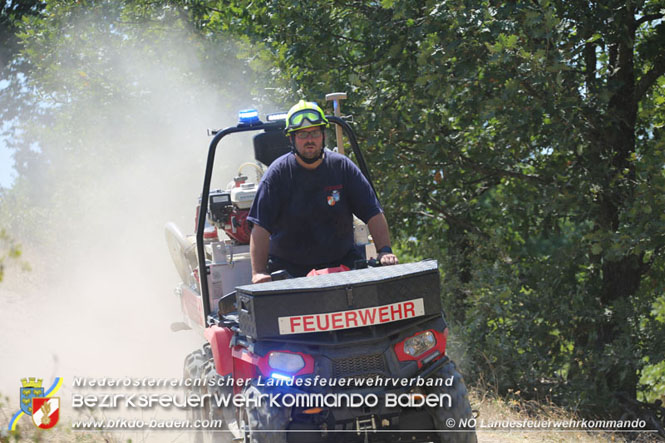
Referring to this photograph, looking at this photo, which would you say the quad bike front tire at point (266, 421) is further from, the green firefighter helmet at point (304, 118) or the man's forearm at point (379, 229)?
the green firefighter helmet at point (304, 118)

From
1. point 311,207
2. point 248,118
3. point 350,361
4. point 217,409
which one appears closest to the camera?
point 350,361

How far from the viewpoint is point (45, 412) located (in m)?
6.10

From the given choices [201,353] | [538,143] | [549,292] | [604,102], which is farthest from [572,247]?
[201,353]

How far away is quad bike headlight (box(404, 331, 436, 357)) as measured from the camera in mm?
4477

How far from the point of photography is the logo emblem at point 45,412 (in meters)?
5.88

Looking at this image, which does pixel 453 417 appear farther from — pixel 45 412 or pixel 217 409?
pixel 45 412

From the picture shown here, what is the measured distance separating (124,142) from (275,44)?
8.13 m

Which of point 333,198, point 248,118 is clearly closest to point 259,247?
point 333,198

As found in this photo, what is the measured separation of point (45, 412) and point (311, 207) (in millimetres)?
2683

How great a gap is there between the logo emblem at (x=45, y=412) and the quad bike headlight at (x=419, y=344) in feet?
9.39

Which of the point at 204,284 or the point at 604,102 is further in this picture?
the point at 604,102

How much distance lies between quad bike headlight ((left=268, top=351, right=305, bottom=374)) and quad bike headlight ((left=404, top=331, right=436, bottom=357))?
61cm

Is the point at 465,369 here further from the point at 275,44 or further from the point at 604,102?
the point at 275,44

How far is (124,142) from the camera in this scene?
17.6 metres
